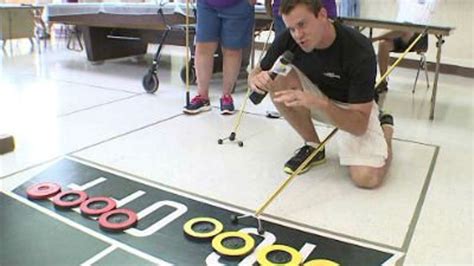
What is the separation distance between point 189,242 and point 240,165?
2.58ft

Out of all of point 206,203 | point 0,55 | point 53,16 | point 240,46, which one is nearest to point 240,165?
point 206,203

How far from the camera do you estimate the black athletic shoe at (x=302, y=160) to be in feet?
7.45

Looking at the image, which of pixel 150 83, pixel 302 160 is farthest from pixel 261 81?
pixel 150 83

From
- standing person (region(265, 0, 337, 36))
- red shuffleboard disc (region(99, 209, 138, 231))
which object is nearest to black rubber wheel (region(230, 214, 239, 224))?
red shuffleboard disc (region(99, 209, 138, 231))

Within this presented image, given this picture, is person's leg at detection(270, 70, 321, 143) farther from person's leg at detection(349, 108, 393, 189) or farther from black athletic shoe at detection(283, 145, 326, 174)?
person's leg at detection(349, 108, 393, 189)

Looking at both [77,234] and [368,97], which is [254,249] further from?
[368,97]

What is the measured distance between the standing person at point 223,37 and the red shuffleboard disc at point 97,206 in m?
1.45

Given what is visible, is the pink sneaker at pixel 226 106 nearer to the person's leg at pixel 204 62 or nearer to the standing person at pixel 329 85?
the person's leg at pixel 204 62

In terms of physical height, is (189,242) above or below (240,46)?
below

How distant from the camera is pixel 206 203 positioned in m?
1.92

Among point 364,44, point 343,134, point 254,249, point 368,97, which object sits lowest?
point 254,249

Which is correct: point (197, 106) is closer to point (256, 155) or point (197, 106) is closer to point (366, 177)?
point (256, 155)

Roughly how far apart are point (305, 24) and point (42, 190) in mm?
1258

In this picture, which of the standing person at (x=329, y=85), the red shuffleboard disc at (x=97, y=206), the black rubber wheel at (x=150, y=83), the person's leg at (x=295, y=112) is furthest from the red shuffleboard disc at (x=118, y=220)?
the black rubber wheel at (x=150, y=83)
